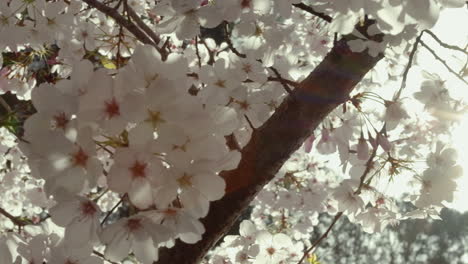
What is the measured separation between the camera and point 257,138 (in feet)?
4.93

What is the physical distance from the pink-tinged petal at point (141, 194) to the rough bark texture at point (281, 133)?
25.3 inches

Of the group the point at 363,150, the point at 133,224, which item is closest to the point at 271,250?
the point at 363,150

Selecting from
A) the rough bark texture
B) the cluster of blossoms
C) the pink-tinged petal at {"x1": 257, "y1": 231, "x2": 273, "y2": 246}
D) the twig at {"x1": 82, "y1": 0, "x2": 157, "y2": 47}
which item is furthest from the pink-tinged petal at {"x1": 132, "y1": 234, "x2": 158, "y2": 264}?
the pink-tinged petal at {"x1": 257, "y1": 231, "x2": 273, "y2": 246}

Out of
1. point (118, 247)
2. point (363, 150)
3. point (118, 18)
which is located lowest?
point (118, 247)

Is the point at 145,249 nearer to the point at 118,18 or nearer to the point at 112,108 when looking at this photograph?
the point at 112,108

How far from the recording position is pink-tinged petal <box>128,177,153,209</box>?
86cm

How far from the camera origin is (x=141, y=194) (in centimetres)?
86

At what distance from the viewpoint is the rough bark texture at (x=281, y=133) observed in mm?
1478

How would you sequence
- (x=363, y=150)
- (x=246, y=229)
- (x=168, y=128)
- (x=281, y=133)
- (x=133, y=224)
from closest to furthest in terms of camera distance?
(x=168, y=128)
(x=133, y=224)
(x=281, y=133)
(x=363, y=150)
(x=246, y=229)

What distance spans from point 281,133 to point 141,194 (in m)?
0.70

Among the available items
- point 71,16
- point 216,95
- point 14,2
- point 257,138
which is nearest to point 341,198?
point 257,138

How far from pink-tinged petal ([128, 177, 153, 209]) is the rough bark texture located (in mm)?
643

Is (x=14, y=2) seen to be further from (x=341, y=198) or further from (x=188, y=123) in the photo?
(x=341, y=198)

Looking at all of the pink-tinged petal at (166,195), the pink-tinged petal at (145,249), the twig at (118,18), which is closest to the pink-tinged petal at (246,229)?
the twig at (118,18)
